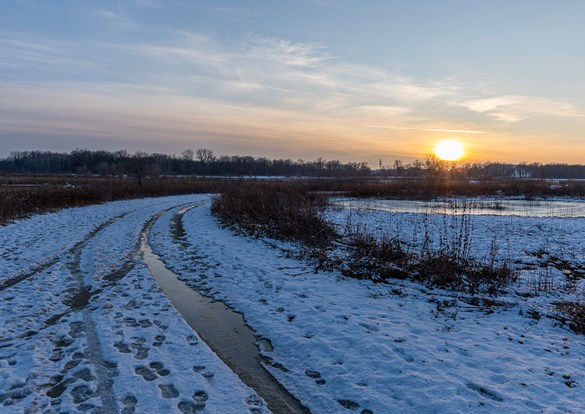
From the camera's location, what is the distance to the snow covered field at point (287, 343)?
4.30 meters

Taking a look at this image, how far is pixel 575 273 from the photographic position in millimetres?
10625

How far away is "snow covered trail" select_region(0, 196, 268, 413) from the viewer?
4.23 metres

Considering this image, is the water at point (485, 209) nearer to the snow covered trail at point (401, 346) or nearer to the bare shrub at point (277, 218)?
the bare shrub at point (277, 218)

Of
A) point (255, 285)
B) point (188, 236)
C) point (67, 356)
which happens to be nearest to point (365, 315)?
point (255, 285)

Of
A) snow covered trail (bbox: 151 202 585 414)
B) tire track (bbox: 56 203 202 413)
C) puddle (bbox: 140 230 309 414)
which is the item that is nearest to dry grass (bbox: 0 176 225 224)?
tire track (bbox: 56 203 202 413)

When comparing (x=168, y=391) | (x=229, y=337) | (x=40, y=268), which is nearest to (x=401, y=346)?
(x=229, y=337)

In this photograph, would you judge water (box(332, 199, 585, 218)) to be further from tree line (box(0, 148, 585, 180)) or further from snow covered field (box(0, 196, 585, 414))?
tree line (box(0, 148, 585, 180))

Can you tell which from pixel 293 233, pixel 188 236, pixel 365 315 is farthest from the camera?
pixel 188 236

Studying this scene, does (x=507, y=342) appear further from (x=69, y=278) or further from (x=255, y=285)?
(x=69, y=278)

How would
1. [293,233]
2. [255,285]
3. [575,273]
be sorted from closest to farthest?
[255,285] → [575,273] → [293,233]

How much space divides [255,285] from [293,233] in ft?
18.4

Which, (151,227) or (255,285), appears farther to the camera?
(151,227)

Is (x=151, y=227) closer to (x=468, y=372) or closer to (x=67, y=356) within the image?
(x=67, y=356)

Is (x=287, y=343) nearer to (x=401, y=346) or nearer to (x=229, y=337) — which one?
(x=229, y=337)
